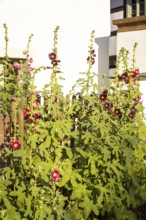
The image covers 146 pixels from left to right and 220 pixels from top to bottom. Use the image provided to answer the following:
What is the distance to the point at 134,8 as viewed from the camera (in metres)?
9.55

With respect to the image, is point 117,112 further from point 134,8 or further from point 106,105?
point 134,8

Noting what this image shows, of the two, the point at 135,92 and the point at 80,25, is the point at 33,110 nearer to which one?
the point at 135,92

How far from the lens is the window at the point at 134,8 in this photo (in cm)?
943

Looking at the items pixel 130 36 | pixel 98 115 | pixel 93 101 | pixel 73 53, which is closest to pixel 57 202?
pixel 98 115

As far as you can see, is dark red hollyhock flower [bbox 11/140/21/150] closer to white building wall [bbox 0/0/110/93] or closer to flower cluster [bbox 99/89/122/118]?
flower cluster [bbox 99/89/122/118]

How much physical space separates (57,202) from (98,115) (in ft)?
2.92

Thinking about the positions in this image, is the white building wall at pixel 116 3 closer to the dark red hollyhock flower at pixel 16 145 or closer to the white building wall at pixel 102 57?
the white building wall at pixel 102 57

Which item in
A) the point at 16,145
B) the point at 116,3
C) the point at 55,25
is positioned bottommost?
the point at 16,145

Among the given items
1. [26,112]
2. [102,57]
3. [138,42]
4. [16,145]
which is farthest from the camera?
[102,57]

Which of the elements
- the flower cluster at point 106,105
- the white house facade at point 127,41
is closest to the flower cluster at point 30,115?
the flower cluster at point 106,105

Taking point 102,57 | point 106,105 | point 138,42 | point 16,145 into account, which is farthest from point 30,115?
point 138,42

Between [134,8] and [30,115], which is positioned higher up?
[134,8]

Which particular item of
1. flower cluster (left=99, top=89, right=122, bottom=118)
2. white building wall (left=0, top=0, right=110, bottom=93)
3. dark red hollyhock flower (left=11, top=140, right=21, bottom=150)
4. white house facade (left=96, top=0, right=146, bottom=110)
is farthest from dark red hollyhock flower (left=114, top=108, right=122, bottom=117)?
white house facade (left=96, top=0, right=146, bottom=110)

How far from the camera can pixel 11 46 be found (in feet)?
22.8
